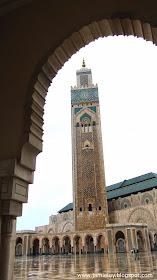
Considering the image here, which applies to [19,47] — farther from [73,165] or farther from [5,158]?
[73,165]

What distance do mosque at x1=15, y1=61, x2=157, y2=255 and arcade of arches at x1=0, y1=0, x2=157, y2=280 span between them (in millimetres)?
14915

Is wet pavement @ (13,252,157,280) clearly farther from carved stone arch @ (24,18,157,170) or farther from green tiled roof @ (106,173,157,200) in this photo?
green tiled roof @ (106,173,157,200)

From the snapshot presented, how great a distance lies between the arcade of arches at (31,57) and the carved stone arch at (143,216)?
743 inches

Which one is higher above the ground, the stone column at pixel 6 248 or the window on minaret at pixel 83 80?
the window on minaret at pixel 83 80

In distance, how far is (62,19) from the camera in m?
2.12

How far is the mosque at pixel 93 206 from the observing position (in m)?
16.6

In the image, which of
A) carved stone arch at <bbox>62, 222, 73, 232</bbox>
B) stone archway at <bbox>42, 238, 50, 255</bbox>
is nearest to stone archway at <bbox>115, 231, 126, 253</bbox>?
stone archway at <bbox>42, 238, 50, 255</bbox>

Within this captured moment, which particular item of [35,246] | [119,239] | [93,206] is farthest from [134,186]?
[35,246]

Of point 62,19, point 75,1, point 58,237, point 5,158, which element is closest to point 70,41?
point 62,19

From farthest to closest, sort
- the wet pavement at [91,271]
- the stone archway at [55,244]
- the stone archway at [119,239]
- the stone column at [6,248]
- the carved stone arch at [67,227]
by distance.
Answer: the carved stone arch at [67,227], the stone archway at [55,244], the stone archway at [119,239], the wet pavement at [91,271], the stone column at [6,248]

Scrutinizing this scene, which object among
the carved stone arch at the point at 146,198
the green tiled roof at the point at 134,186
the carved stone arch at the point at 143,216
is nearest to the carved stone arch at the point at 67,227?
the green tiled roof at the point at 134,186

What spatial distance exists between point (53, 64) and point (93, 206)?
716 inches

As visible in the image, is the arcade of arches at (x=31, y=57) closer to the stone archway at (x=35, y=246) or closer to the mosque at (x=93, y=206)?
the mosque at (x=93, y=206)

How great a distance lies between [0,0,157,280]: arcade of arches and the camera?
184cm
